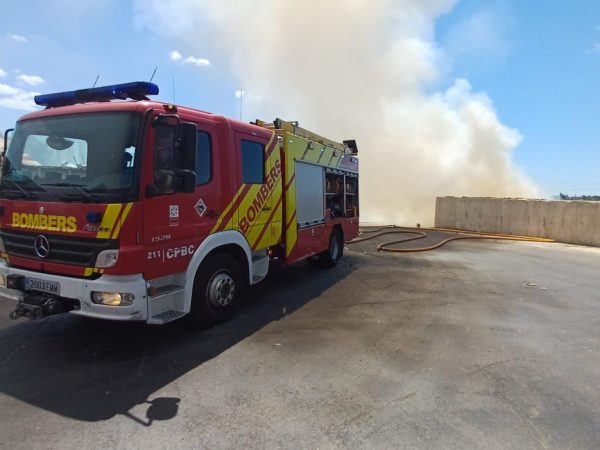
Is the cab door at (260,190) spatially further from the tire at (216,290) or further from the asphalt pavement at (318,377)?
the asphalt pavement at (318,377)

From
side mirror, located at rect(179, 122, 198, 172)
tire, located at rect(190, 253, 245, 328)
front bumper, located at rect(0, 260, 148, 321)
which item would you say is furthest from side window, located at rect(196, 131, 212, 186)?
front bumper, located at rect(0, 260, 148, 321)

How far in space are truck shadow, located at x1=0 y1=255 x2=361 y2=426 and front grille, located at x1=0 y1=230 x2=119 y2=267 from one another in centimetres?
97

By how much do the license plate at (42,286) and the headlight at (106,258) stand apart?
53 cm

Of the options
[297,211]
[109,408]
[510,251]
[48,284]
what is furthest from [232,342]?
[510,251]

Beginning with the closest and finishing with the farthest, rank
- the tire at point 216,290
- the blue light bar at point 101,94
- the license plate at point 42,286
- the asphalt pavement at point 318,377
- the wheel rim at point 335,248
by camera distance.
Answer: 1. the asphalt pavement at point 318,377
2. the license plate at point 42,286
3. the blue light bar at point 101,94
4. the tire at point 216,290
5. the wheel rim at point 335,248

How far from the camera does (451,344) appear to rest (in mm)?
4582

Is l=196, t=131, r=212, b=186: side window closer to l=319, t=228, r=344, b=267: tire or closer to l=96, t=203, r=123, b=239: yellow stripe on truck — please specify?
l=96, t=203, r=123, b=239: yellow stripe on truck

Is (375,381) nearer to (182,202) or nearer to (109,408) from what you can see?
(109,408)

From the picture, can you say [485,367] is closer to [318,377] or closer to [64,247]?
[318,377]

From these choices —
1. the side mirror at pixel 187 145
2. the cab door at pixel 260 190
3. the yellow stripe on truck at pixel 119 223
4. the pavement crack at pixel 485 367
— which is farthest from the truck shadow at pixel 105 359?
the pavement crack at pixel 485 367

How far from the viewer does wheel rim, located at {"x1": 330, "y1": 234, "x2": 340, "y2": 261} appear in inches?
351

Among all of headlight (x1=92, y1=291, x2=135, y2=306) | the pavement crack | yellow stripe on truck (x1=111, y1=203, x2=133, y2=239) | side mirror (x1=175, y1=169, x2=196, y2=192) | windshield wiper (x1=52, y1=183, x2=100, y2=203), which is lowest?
the pavement crack

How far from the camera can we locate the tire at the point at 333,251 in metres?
8.79

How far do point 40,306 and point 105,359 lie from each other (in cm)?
78
